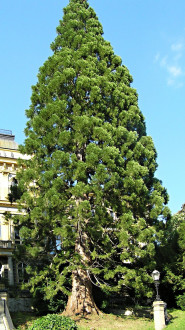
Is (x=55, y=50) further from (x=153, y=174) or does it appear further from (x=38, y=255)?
(x=38, y=255)

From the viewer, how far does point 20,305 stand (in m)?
23.5

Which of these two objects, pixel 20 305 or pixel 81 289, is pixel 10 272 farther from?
pixel 81 289

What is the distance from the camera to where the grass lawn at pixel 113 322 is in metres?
18.3

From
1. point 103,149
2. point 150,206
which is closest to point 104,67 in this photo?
point 103,149

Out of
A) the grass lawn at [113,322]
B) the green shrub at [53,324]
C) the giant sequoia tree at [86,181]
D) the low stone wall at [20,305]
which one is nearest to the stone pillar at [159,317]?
the grass lawn at [113,322]

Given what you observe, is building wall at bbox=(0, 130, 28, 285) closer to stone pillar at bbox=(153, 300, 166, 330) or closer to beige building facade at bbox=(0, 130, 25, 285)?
beige building facade at bbox=(0, 130, 25, 285)

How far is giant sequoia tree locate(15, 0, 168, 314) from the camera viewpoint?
772 inches

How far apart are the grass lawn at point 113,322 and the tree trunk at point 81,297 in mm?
453

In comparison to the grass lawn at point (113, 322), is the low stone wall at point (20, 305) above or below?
above

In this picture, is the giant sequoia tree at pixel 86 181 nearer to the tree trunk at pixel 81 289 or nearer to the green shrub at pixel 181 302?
the tree trunk at pixel 81 289

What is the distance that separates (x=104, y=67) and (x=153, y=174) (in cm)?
666

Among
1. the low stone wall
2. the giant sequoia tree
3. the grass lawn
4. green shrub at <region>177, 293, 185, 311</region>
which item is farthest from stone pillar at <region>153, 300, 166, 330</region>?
the low stone wall

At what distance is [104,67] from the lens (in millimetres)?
24266

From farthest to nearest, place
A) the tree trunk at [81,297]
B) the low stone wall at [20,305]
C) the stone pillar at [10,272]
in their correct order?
1. the stone pillar at [10,272]
2. the low stone wall at [20,305]
3. the tree trunk at [81,297]
